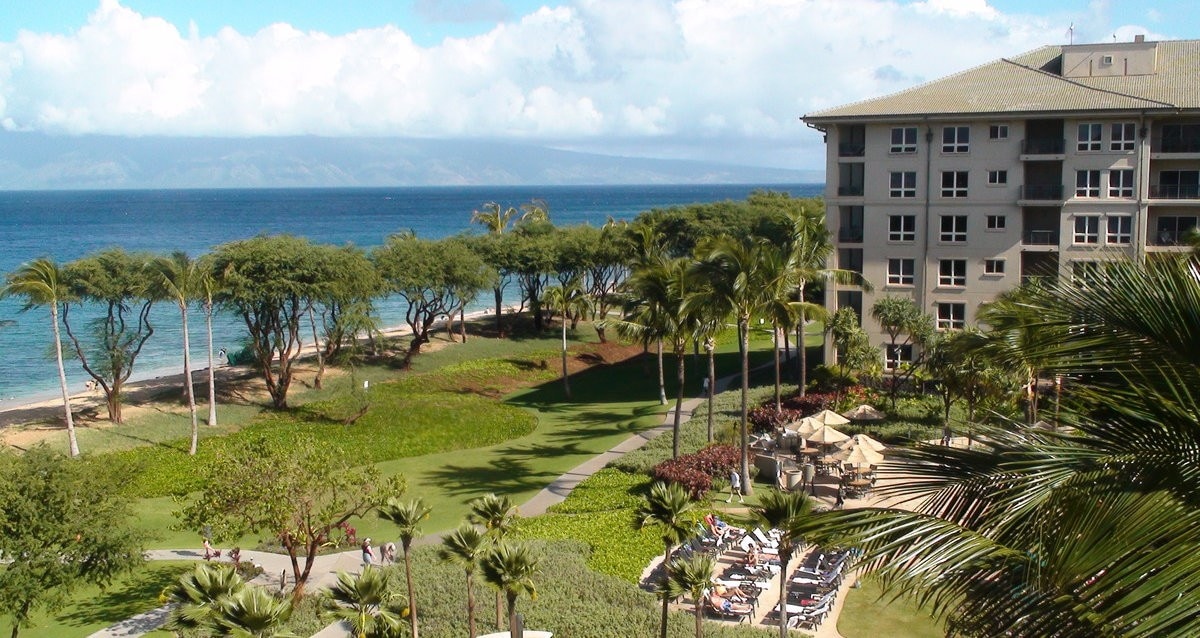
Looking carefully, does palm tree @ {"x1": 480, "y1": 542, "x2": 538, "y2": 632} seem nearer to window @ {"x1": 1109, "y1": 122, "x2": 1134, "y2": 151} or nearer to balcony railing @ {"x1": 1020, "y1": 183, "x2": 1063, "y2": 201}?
balcony railing @ {"x1": 1020, "y1": 183, "x2": 1063, "y2": 201}

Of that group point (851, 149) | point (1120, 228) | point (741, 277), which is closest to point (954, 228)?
point (851, 149)

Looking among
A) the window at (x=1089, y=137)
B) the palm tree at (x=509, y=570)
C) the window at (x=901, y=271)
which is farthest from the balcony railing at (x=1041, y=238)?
the palm tree at (x=509, y=570)

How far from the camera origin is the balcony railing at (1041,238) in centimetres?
4459

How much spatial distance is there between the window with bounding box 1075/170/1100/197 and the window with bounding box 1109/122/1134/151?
51.5 inches

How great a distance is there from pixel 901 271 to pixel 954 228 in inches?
119

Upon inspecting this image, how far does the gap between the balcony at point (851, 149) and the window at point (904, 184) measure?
6.03 feet

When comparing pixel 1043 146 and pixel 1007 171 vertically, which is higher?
pixel 1043 146

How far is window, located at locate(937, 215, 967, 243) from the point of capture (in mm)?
45656

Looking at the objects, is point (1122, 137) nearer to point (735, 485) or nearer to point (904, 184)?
point (904, 184)

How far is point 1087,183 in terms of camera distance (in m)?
43.8

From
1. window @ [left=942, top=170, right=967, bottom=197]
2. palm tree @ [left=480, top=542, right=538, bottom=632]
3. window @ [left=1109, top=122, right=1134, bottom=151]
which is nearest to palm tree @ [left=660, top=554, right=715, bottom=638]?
palm tree @ [left=480, top=542, right=538, bottom=632]

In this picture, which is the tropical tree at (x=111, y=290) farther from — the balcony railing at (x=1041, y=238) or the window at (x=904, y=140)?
the balcony railing at (x=1041, y=238)

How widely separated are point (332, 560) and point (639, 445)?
572 inches

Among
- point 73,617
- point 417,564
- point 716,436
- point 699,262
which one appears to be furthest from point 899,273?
point 73,617
